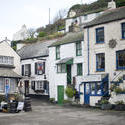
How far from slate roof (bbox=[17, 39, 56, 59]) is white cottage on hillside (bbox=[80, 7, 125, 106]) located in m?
9.37

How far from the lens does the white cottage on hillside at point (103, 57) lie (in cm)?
2570

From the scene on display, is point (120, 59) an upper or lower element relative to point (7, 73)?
upper

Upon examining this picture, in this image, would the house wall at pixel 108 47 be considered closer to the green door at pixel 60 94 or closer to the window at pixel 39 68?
the green door at pixel 60 94

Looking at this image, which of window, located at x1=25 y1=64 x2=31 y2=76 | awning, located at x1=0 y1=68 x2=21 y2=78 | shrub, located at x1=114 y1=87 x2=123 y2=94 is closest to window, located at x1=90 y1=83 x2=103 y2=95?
shrub, located at x1=114 y1=87 x2=123 y2=94

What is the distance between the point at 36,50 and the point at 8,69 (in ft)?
18.6

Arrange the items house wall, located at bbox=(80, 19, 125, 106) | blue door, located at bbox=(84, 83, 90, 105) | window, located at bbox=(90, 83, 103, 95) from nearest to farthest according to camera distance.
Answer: house wall, located at bbox=(80, 19, 125, 106) → window, located at bbox=(90, 83, 103, 95) → blue door, located at bbox=(84, 83, 90, 105)

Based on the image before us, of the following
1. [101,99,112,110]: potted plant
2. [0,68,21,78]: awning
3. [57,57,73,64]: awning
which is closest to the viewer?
[101,99,112,110]: potted plant

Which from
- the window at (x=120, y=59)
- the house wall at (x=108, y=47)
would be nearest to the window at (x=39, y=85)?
the house wall at (x=108, y=47)

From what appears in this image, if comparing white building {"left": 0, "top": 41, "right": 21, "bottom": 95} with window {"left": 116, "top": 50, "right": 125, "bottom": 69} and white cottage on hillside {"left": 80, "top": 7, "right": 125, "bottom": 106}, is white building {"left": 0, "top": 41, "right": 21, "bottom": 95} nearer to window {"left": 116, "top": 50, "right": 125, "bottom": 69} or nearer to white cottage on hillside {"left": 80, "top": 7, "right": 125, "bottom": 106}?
white cottage on hillside {"left": 80, "top": 7, "right": 125, "bottom": 106}

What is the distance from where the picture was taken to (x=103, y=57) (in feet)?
89.8

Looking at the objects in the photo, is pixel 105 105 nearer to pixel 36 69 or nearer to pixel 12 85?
pixel 12 85

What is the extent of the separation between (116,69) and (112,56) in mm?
1407

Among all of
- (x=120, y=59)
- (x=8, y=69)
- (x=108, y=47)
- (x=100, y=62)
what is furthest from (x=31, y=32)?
(x=120, y=59)

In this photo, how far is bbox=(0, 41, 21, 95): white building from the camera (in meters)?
33.8
